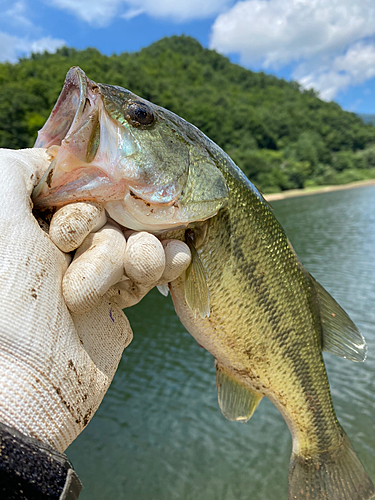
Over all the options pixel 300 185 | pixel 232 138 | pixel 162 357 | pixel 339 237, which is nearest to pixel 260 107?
pixel 232 138

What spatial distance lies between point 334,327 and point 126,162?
187cm

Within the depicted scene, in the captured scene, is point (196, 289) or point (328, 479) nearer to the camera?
point (196, 289)

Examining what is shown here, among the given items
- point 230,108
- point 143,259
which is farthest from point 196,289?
point 230,108

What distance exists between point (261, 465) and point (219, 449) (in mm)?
773

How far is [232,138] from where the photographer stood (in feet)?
243

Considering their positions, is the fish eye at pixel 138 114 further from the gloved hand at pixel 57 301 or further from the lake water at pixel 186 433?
the lake water at pixel 186 433

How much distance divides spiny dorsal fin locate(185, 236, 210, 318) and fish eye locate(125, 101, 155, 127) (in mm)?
708

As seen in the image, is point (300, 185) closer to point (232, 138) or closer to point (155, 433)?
point (232, 138)

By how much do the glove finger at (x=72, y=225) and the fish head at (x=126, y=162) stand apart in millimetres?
92

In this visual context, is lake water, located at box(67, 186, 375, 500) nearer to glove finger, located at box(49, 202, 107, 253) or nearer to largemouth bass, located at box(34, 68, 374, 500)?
largemouth bass, located at box(34, 68, 374, 500)

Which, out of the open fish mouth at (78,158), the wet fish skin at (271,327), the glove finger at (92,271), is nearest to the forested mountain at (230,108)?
the open fish mouth at (78,158)

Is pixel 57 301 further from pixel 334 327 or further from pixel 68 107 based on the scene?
pixel 334 327

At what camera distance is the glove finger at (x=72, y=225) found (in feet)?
4.88

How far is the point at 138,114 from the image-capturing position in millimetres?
1810
